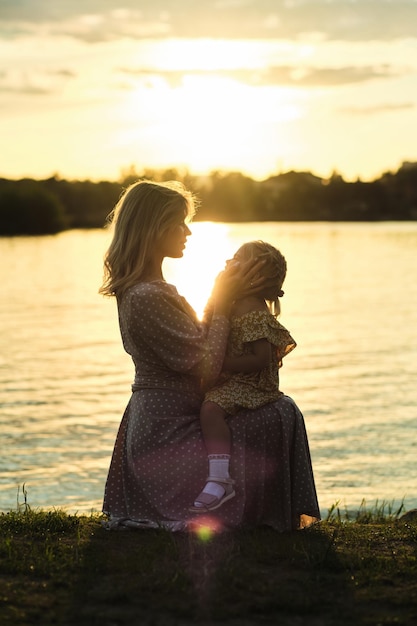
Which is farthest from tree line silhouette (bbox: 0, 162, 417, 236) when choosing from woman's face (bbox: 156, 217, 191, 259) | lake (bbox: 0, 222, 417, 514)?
woman's face (bbox: 156, 217, 191, 259)

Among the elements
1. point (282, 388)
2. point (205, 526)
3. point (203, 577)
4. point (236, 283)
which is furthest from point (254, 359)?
point (282, 388)

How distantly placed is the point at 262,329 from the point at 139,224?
896 mm

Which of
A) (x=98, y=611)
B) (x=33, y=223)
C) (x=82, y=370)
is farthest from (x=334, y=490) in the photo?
(x=33, y=223)

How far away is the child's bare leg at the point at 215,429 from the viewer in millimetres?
5566

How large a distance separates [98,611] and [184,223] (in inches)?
92.2

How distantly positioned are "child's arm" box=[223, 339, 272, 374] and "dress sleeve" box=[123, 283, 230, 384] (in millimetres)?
→ 83

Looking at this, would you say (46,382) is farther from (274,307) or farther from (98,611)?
(98,611)

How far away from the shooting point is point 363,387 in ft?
56.7

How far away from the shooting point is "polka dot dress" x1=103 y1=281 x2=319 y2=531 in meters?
5.66

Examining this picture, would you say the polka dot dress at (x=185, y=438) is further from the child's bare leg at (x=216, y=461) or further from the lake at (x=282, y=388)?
the lake at (x=282, y=388)

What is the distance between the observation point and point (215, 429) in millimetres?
5590

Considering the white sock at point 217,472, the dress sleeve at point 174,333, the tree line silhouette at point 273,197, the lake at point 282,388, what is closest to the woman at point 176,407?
the dress sleeve at point 174,333

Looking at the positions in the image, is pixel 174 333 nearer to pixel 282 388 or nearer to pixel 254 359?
pixel 254 359

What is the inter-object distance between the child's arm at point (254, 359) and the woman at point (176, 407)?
0.08 metres
